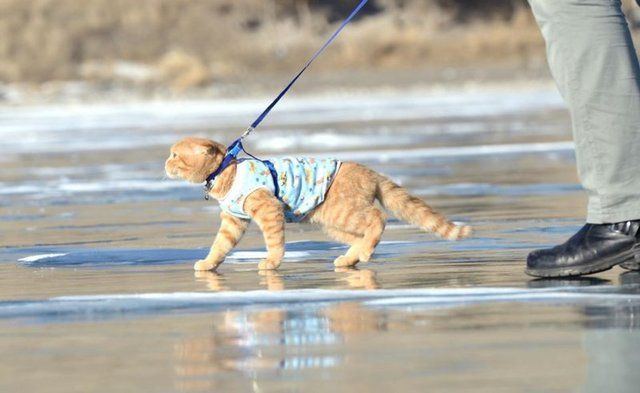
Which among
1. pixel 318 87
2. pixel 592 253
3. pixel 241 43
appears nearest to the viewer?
pixel 592 253

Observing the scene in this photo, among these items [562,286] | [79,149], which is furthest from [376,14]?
[562,286]

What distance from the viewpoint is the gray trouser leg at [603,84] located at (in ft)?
18.4

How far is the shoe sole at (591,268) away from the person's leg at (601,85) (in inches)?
6.4

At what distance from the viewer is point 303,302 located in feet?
17.5

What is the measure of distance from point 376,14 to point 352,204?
4617 cm

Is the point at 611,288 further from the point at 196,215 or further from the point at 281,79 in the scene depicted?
the point at 281,79

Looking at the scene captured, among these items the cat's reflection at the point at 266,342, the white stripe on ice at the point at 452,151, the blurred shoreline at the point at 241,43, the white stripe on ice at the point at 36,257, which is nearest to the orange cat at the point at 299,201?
the white stripe on ice at the point at 36,257

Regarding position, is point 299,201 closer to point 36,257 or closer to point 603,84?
point 36,257

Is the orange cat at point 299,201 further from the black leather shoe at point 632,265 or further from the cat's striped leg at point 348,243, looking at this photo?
the black leather shoe at point 632,265

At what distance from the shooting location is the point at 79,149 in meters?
18.4

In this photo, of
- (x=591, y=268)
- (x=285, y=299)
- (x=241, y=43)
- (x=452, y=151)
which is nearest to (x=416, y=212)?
(x=591, y=268)

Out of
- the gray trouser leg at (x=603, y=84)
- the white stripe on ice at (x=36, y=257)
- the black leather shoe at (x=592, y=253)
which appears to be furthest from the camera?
the white stripe on ice at (x=36, y=257)

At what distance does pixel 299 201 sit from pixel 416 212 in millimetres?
460

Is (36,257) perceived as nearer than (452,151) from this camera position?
Yes
